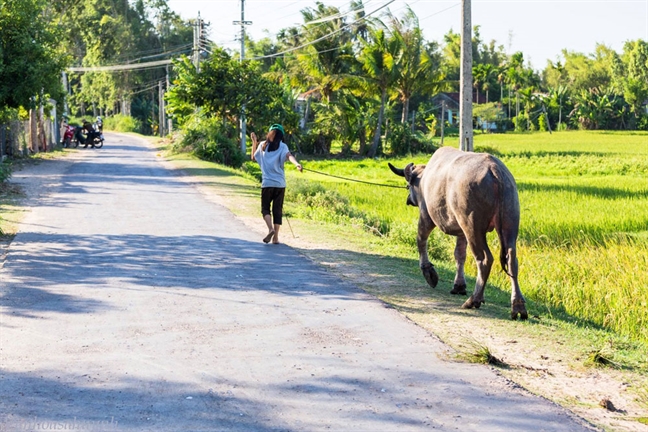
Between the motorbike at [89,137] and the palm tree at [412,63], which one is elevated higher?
the palm tree at [412,63]

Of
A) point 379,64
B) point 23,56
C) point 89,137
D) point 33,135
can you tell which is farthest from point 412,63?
point 23,56

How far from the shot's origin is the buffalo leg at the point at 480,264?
8.30 metres

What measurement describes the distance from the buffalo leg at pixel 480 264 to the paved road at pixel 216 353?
877 millimetres

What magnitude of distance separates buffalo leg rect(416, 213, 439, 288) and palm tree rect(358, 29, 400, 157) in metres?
36.4

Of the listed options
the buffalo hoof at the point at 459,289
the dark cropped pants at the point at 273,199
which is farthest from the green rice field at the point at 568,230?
the dark cropped pants at the point at 273,199

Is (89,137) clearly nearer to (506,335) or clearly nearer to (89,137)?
(89,137)

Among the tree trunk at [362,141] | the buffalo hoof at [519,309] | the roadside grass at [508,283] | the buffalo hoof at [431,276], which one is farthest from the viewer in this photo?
the tree trunk at [362,141]

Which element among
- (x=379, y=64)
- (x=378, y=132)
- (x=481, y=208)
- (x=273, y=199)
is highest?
(x=379, y=64)

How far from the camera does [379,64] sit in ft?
151

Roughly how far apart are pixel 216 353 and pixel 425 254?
3.53 metres

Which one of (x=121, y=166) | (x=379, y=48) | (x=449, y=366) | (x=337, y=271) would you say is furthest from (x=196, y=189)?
(x=379, y=48)

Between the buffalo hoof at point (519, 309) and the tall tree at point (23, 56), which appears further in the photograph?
the tall tree at point (23, 56)

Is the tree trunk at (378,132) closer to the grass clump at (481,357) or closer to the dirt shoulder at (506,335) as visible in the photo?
the dirt shoulder at (506,335)

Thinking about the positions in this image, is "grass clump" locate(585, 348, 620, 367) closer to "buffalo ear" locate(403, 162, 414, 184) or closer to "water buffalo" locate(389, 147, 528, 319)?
"water buffalo" locate(389, 147, 528, 319)
